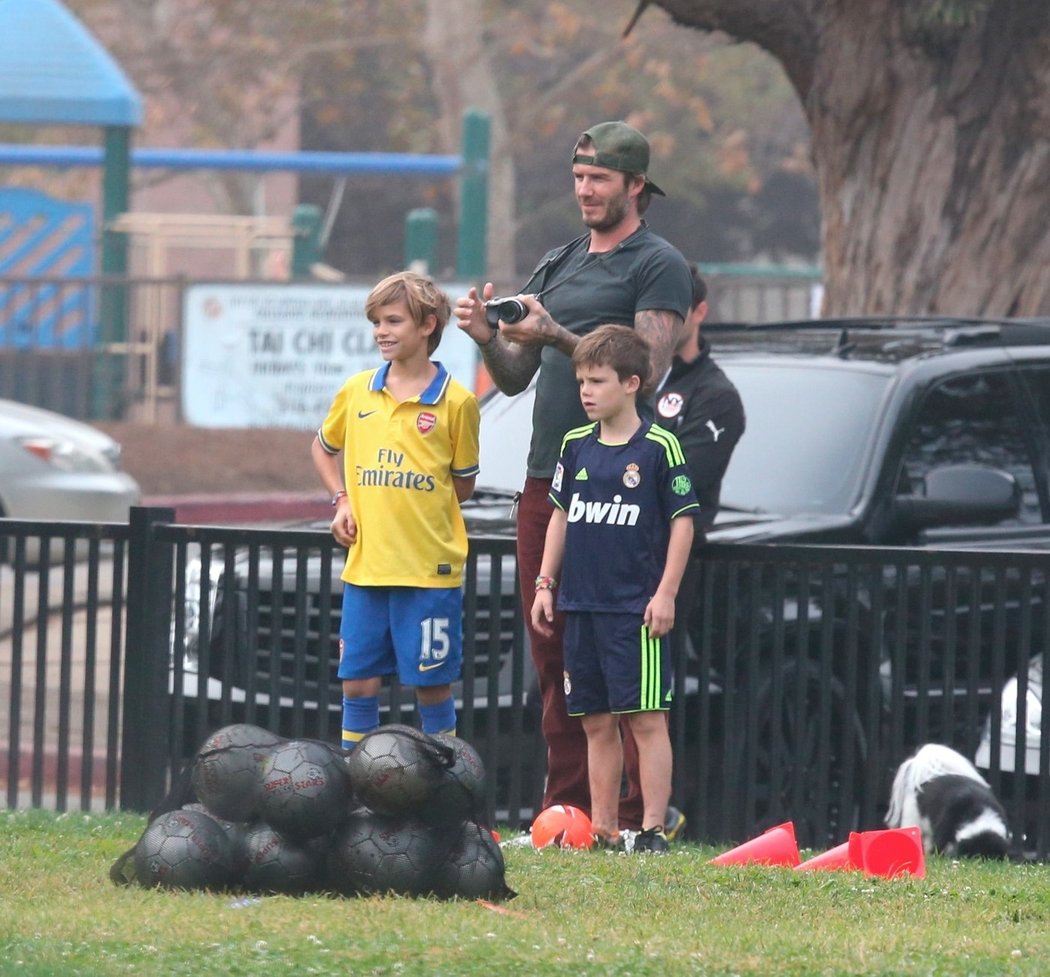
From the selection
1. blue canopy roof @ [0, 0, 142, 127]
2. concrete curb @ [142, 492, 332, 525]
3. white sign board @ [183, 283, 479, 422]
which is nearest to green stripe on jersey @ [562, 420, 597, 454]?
concrete curb @ [142, 492, 332, 525]

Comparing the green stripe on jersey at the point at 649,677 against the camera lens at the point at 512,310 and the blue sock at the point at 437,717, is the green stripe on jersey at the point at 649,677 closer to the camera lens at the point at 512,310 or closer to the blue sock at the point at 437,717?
the blue sock at the point at 437,717

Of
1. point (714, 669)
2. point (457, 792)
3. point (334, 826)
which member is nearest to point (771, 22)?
point (714, 669)

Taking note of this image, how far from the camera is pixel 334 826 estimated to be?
17.5 feet

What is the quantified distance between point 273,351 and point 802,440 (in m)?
12.2

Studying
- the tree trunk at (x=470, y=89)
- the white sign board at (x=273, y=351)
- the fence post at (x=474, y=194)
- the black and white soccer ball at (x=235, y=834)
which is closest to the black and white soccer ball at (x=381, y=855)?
the black and white soccer ball at (x=235, y=834)

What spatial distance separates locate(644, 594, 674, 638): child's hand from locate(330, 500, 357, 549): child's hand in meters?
0.94

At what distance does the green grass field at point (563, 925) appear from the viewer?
4.58m

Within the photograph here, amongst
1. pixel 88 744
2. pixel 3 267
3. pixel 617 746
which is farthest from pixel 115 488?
pixel 3 267

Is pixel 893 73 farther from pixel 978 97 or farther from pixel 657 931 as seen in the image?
pixel 657 931

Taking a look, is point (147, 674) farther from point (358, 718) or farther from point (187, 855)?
point (187, 855)

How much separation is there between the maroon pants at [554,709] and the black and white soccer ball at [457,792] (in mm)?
1105

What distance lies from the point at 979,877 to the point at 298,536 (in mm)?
2684

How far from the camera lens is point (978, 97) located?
1093 cm

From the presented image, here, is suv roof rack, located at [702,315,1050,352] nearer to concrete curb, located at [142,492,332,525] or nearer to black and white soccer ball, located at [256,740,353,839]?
black and white soccer ball, located at [256,740,353,839]
